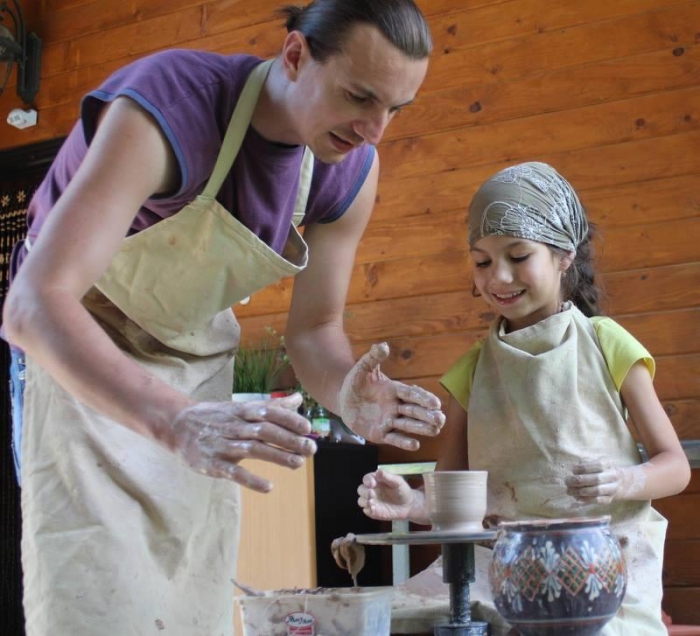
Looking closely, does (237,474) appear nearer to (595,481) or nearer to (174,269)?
(174,269)

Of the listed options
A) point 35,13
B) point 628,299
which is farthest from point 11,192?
point 628,299

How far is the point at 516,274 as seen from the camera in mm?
1928

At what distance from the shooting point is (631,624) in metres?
1.63

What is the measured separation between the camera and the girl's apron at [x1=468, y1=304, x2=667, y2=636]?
70.1 inches

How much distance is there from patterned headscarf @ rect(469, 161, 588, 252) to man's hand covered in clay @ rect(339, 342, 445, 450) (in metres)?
0.58

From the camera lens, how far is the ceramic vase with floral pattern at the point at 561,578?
1065mm

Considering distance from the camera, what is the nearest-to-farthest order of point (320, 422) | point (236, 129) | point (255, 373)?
point (236, 129) < point (320, 422) < point (255, 373)

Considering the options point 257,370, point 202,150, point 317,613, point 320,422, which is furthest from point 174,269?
point 257,370

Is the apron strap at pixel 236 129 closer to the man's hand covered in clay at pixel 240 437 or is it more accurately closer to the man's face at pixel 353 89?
the man's face at pixel 353 89

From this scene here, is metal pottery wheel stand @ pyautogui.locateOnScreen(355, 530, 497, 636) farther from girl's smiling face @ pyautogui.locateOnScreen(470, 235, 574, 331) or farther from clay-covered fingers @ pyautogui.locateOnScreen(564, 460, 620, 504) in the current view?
girl's smiling face @ pyautogui.locateOnScreen(470, 235, 574, 331)

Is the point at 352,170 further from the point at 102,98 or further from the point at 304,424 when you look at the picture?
the point at 304,424

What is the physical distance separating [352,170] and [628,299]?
171cm

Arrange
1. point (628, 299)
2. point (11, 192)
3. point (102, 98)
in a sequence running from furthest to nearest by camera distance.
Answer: point (11, 192), point (628, 299), point (102, 98)

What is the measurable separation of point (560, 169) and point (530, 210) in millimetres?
1433
